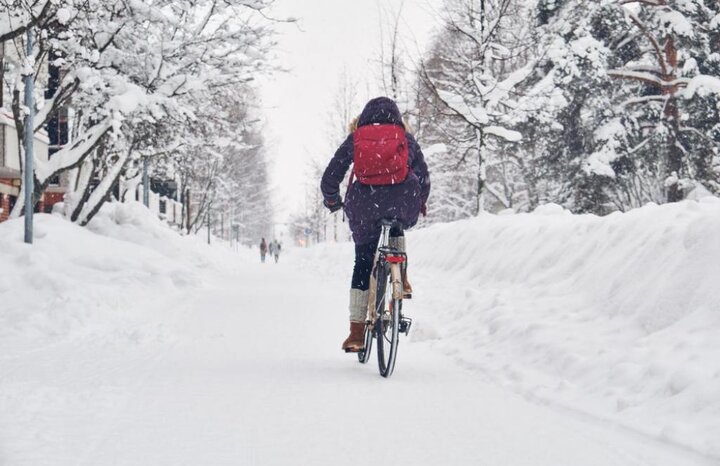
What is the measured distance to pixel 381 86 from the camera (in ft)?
95.0

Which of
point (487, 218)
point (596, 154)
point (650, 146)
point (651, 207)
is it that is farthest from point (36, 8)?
point (650, 146)

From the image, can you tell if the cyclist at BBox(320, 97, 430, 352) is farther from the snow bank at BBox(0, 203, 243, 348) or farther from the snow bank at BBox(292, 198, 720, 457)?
the snow bank at BBox(0, 203, 243, 348)

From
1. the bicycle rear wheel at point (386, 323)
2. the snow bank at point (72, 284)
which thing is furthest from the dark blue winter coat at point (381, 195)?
the snow bank at point (72, 284)

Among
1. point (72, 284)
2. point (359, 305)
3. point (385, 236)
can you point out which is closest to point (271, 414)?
point (359, 305)

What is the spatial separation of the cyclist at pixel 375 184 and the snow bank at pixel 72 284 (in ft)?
8.66

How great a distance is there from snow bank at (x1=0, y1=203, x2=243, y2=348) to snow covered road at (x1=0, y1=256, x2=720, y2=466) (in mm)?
726

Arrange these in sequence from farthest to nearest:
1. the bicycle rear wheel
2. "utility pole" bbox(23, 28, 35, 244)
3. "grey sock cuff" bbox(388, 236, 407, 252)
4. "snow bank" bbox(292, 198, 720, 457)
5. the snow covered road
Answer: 1. "utility pole" bbox(23, 28, 35, 244)
2. "grey sock cuff" bbox(388, 236, 407, 252)
3. the bicycle rear wheel
4. "snow bank" bbox(292, 198, 720, 457)
5. the snow covered road

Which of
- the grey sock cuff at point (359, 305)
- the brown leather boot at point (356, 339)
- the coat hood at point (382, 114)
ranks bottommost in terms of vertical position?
the brown leather boot at point (356, 339)

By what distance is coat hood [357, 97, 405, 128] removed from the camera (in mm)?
5195

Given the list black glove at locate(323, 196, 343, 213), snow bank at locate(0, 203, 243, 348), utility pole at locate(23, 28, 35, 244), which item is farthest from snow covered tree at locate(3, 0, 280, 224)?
black glove at locate(323, 196, 343, 213)

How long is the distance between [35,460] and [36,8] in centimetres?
755

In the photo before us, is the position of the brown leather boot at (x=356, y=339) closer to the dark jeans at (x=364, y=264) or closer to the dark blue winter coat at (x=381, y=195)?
the dark jeans at (x=364, y=264)

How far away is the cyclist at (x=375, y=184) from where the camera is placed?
204 inches

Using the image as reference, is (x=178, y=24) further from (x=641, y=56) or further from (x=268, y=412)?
(x=641, y=56)
